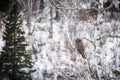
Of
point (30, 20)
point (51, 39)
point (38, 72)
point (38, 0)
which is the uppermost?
point (38, 0)

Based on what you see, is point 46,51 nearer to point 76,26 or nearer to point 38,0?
point 76,26

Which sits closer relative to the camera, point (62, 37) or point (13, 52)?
point (13, 52)

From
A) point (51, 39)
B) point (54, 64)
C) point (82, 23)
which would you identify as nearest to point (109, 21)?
point (82, 23)

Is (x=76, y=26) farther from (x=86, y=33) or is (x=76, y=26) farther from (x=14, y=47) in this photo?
(x=14, y=47)

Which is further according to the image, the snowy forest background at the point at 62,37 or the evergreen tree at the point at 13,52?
the snowy forest background at the point at 62,37

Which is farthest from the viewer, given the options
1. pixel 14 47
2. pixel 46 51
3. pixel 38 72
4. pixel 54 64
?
pixel 46 51

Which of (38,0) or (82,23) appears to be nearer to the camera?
(82,23)

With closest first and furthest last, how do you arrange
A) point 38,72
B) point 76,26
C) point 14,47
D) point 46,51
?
point 14,47 → point 38,72 → point 46,51 → point 76,26

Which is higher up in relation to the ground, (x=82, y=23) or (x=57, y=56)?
(x=82, y=23)

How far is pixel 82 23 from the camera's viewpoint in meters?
21.4

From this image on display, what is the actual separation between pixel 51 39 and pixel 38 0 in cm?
490

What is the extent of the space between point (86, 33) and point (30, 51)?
15.0 feet

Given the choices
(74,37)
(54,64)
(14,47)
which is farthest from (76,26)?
(14,47)

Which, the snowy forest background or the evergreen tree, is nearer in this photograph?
the evergreen tree
